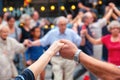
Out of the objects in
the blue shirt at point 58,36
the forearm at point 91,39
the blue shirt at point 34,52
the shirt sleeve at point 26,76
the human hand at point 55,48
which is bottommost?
the blue shirt at point 34,52

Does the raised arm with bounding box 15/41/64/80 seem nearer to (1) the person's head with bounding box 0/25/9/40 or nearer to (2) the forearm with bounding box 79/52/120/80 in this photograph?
(2) the forearm with bounding box 79/52/120/80

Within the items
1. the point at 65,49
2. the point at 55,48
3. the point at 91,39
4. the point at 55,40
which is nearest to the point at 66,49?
the point at 65,49

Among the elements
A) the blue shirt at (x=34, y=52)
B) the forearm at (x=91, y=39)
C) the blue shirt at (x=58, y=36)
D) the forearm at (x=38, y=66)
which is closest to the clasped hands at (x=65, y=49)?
the forearm at (x=38, y=66)

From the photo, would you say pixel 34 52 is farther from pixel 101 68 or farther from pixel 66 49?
pixel 101 68

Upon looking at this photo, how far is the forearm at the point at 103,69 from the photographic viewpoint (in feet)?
6.66

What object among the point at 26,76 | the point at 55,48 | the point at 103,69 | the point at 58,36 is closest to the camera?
the point at 103,69

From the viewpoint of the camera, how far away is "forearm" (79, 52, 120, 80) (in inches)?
80.0

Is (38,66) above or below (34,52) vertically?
above

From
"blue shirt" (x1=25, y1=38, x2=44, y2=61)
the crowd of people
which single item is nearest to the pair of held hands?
the crowd of people

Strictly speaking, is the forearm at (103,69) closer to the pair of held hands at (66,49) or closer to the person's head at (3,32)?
the pair of held hands at (66,49)

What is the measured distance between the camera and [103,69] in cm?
207

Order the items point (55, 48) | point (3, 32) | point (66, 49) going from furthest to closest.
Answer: point (3, 32)
point (55, 48)
point (66, 49)

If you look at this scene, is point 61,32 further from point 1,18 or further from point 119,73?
point 119,73

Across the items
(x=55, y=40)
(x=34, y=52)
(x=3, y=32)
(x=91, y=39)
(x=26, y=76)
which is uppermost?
(x=26, y=76)
